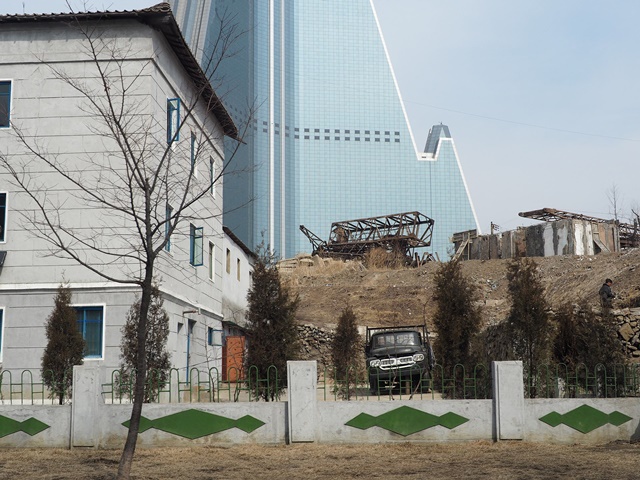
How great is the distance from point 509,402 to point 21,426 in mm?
8229

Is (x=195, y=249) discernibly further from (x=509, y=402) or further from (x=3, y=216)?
(x=509, y=402)

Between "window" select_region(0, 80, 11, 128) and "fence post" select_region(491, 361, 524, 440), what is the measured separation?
14833 millimetres

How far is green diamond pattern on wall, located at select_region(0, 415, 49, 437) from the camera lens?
1299cm

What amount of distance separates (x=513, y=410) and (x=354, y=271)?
35122mm

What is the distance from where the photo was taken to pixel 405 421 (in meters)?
12.9

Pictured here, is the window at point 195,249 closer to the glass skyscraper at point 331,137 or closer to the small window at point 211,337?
the small window at point 211,337

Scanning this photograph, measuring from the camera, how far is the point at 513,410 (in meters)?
12.9

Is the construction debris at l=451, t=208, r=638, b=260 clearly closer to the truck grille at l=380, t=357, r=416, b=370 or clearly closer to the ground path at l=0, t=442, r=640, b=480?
the truck grille at l=380, t=357, r=416, b=370

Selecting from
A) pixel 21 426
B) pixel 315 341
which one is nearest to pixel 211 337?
pixel 315 341

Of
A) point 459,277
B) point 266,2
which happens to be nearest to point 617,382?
point 459,277

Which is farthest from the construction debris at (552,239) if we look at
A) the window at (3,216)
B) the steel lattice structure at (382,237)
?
the window at (3,216)

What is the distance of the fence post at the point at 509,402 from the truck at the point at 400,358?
5019mm

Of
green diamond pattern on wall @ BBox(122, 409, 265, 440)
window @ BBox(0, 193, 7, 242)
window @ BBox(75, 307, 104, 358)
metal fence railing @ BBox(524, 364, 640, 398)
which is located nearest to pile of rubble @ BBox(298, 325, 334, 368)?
window @ BBox(75, 307, 104, 358)

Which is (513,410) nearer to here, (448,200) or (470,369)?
(470,369)
